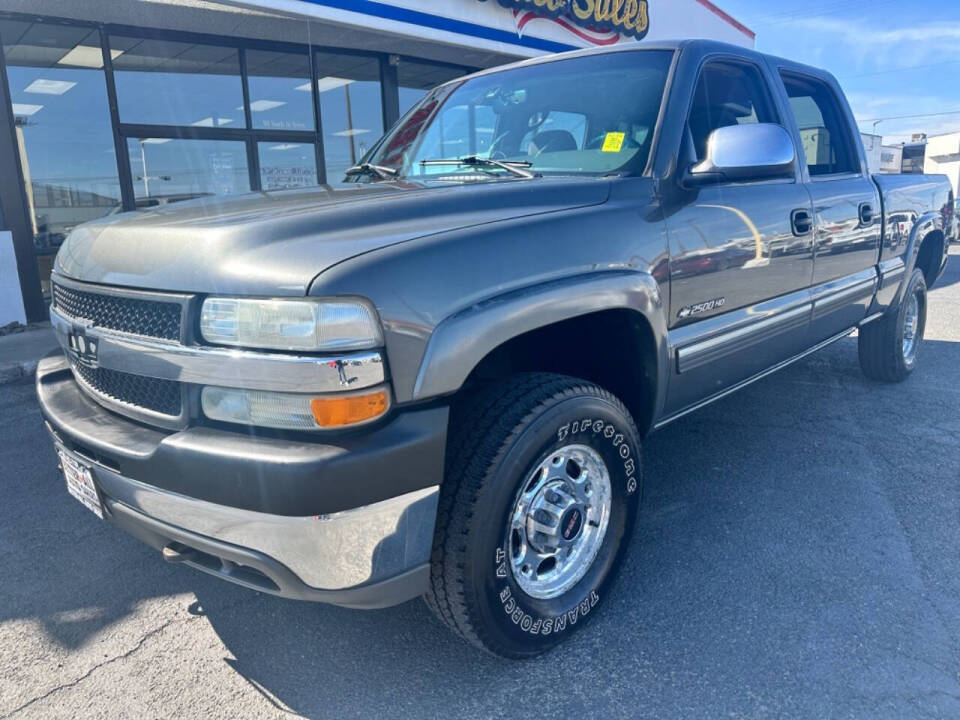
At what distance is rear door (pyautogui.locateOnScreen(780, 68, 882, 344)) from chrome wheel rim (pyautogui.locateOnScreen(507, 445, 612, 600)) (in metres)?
1.82

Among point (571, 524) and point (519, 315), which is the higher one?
point (519, 315)

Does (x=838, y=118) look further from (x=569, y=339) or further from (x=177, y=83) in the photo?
(x=177, y=83)

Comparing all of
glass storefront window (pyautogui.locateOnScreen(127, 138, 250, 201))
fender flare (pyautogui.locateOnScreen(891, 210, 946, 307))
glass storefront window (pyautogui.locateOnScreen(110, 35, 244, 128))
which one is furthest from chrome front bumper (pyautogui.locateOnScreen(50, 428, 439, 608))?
glass storefront window (pyautogui.locateOnScreen(110, 35, 244, 128))

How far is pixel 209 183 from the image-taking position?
9.44 meters

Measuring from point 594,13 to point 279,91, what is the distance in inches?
200

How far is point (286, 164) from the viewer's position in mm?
10031

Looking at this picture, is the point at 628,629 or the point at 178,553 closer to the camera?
the point at 178,553

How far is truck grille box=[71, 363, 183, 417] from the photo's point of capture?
1912 mm

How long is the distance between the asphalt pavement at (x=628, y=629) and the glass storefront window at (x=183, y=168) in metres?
6.16

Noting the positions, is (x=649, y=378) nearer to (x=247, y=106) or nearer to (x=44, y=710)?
(x=44, y=710)

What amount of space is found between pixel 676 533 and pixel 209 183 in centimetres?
832

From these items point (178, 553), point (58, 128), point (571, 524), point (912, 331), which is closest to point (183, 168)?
point (58, 128)

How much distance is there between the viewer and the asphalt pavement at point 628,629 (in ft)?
6.75

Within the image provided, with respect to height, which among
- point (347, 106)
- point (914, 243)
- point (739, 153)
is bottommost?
point (914, 243)
